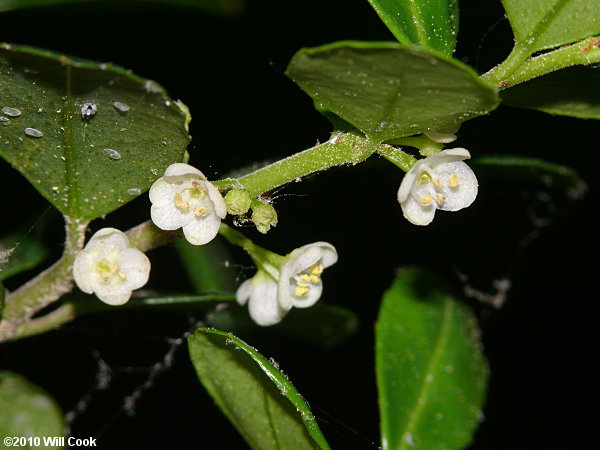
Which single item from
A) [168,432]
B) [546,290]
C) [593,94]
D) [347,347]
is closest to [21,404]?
[168,432]

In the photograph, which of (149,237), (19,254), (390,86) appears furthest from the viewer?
(19,254)

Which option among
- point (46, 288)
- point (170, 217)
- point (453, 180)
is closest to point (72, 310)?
point (46, 288)

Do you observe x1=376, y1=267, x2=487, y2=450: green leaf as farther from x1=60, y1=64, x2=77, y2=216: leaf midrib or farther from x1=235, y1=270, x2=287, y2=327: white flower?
x1=60, y1=64, x2=77, y2=216: leaf midrib

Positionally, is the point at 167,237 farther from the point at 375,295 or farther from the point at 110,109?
the point at 375,295

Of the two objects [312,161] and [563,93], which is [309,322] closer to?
[312,161]

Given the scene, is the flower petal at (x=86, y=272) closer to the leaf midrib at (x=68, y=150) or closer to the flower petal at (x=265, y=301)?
the leaf midrib at (x=68, y=150)

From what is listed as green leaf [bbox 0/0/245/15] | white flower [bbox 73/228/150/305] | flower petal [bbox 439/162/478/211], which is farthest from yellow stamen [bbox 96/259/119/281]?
flower petal [bbox 439/162/478/211]

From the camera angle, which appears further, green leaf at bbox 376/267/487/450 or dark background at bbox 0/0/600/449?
dark background at bbox 0/0/600/449
